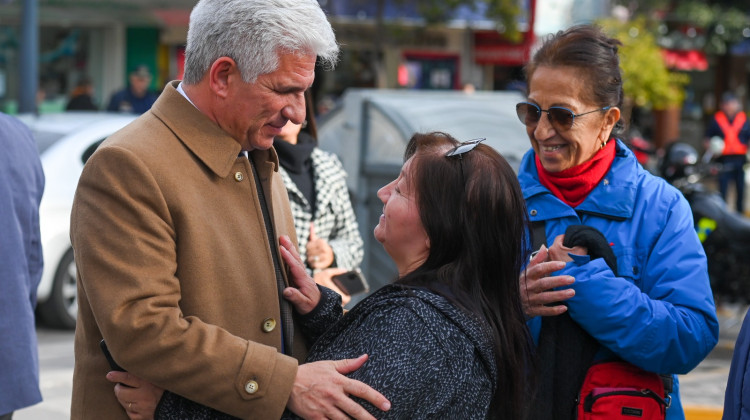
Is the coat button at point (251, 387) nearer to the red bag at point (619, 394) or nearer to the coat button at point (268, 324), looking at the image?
the coat button at point (268, 324)

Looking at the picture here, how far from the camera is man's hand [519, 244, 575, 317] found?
2561 millimetres

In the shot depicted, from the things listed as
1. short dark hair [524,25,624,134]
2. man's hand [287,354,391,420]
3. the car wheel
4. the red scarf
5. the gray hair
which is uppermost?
the gray hair

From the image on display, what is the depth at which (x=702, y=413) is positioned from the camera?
18.8 feet

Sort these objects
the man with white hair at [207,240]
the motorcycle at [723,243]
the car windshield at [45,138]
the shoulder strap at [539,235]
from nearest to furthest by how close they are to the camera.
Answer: the man with white hair at [207,240]
the shoulder strap at [539,235]
the motorcycle at [723,243]
the car windshield at [45,138]

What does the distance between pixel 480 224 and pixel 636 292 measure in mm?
616

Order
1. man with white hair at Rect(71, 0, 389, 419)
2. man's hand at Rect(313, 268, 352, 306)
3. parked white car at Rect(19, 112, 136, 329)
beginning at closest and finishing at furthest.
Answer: man with white hair at Rect(71, 0, 389, 419) → man's hand at Rect(313, 268, 352, 306) → parked white car at Rect(19, 112, 136, 329)

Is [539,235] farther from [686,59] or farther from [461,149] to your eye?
[686,59]

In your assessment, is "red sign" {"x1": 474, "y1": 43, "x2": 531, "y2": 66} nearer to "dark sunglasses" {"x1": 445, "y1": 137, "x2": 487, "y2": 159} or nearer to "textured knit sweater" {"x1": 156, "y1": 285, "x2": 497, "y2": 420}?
"dark sunglasses" {"x1": 445, "y1": 137, "x2": 487, "y2": 159}

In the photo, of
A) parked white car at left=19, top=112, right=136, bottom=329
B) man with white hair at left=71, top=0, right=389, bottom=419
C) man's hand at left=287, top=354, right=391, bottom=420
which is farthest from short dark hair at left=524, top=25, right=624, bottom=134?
parked white car at left=19, top=112, right=136, bottom=329

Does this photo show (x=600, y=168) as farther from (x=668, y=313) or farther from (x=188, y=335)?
(x=188, y=335)

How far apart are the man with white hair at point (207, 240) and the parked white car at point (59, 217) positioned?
5.29 m

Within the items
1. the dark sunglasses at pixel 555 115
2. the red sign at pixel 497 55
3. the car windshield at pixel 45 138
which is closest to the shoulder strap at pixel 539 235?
the dark sunglasses at pixel 555 115

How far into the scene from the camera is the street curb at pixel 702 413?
565cm

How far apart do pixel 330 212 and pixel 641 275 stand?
5.44ft
